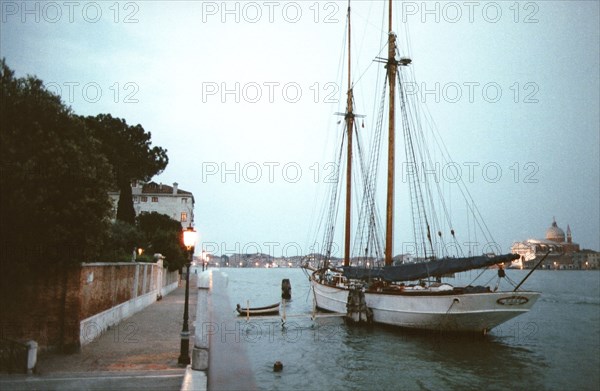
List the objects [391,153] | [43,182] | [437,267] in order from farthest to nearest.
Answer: [391,153] < [437,267] < [43,182]

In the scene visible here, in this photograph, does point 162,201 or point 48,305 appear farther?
point 162,201

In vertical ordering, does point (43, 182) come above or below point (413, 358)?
above

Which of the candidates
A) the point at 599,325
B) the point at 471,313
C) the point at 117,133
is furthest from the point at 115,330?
the point at 599,325

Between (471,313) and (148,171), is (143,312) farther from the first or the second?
(148,171)

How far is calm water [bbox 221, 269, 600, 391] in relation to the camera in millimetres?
19016

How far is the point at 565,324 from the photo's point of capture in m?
41.1

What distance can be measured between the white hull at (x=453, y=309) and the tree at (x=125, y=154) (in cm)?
2505

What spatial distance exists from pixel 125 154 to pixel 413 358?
111ft

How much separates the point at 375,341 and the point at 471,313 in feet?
19.8

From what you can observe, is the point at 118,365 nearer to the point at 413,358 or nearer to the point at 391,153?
the point at 413,358

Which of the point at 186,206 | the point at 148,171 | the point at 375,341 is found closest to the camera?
the point at 375,341

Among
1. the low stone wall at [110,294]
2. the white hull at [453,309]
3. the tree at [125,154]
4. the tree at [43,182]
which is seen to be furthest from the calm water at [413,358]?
the tree at [125,154]

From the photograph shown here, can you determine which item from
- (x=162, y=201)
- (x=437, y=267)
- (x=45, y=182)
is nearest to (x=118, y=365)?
(x=45, y=182)

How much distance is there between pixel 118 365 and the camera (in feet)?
40.4
